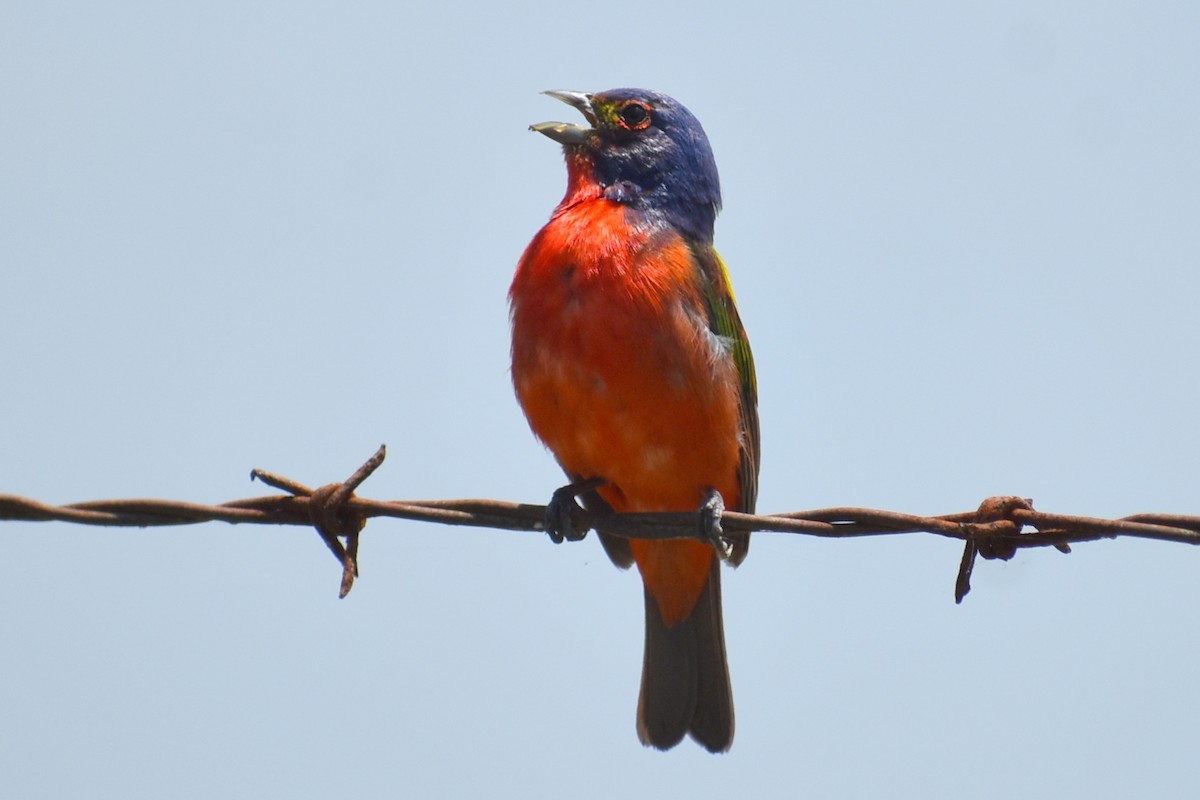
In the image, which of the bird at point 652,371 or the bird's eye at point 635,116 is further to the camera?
the bird's eye at point 635,116

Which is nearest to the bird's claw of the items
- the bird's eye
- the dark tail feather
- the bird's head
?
the dark tail feather

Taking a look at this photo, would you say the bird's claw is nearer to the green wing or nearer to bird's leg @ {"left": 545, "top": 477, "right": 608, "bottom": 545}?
bird's leg @ {"left": 545, "top": 477, "right": 608, "bottom": 545}

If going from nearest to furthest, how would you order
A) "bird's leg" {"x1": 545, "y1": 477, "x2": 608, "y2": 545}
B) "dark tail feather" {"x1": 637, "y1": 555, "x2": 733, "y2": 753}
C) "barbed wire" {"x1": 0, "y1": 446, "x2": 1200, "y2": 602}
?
"barbed wire" {"x1": 0, "y1": 446, "x2": 1200, "y2": 602}, "bird's leg" {"x1": 545, "y1": 477, "x2": 608, "y2": 545}, "dark tail feather" {"x1": 637, "y1": 555, "x2": 733, "y2": 753}

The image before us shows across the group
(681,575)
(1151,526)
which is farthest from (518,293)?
(1151,526)

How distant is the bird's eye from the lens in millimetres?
→ 6934

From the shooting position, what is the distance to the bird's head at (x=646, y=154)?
6594 millimetres

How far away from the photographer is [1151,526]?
139 inches

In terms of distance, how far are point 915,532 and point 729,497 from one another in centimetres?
220

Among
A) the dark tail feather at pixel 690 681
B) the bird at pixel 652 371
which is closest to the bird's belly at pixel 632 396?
the bird at pixel 652 371

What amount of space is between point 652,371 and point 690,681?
5.49 feet

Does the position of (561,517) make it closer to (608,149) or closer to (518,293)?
(518,293)

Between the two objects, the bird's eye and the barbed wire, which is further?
the bird's eye

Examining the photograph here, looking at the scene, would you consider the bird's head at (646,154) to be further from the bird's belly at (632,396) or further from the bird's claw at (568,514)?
the bird's claw at (568,514)

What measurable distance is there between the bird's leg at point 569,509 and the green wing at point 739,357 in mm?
656
